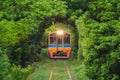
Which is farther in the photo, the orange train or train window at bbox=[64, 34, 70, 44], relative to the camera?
train window at bbox=[64, 34, 70, 44]

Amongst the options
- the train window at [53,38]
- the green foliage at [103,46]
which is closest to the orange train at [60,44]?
the train window at [53,38]

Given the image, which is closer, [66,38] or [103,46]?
[103,46]

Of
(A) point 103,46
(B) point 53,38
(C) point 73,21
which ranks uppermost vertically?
(C) point 73,21

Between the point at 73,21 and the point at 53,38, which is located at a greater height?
the point at 73,21

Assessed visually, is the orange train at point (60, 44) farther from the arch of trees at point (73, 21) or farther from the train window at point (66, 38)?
the arch of trees at point (73, 21)

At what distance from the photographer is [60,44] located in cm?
3975

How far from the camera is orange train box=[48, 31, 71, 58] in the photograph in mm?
39656

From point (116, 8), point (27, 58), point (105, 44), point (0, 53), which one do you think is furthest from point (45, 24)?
point (0, 53)

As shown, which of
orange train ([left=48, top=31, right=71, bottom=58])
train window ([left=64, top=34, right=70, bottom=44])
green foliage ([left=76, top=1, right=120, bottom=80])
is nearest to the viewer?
green foliage ([left=76, top=1, right=120, bottom=80])

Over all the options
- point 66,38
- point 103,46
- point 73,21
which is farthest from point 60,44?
point 103,46

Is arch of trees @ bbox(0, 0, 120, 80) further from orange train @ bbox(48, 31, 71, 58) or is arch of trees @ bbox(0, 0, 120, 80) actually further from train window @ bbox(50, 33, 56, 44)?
train window @ bbox(50, 33, 56, 44)

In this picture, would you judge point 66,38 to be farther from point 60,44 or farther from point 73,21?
point 73,21

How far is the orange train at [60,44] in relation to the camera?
39656mm

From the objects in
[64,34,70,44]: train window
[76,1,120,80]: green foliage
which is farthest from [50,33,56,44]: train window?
[76,1,120,80]: green foliage
